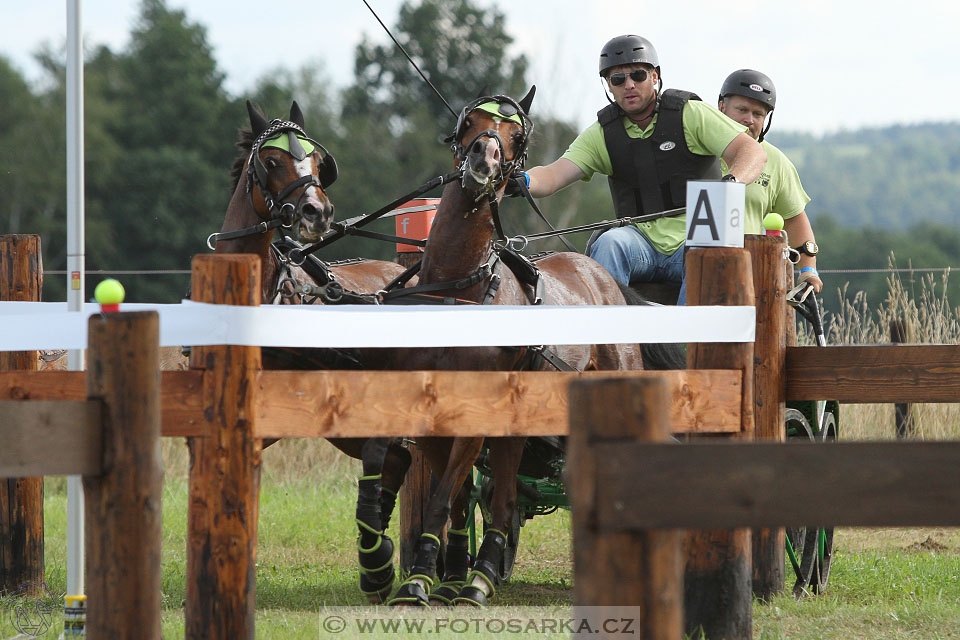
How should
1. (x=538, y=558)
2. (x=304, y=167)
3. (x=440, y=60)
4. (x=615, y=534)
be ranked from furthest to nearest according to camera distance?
(x=440, y=60), (x=538, y=558), (x=304, y=167), (x=615, y=534)

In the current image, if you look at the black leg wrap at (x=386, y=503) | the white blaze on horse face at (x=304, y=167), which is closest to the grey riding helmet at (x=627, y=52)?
the white blaze on horse face at (x=304, y=167)

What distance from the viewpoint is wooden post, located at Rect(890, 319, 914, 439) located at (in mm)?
9328

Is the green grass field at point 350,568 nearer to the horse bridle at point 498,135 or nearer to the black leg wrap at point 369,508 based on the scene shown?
the black leg wrap at point 369,508

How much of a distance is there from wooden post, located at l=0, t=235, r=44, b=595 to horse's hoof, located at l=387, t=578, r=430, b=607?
1.93 metres

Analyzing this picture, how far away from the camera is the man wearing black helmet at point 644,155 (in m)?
6.52

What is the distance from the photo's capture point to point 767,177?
23.1 feet

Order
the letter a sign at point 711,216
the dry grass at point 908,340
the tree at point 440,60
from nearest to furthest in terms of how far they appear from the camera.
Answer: the letter a sign at point 711,216
the dry grass at point 908,340
the tree at point 440,60

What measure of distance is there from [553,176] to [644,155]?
51 centimetres

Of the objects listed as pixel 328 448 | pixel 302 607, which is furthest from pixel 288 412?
pixel 328 448

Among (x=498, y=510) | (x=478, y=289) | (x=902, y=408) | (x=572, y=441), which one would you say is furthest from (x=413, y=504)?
(x=902, y=408)

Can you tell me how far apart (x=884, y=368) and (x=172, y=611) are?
3239 mm

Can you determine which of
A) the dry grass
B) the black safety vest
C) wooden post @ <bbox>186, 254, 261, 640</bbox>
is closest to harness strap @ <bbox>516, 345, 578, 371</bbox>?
the black safety vest

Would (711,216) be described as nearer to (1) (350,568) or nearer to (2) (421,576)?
(2) (421,576)

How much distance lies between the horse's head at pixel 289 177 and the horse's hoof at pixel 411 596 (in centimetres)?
161
